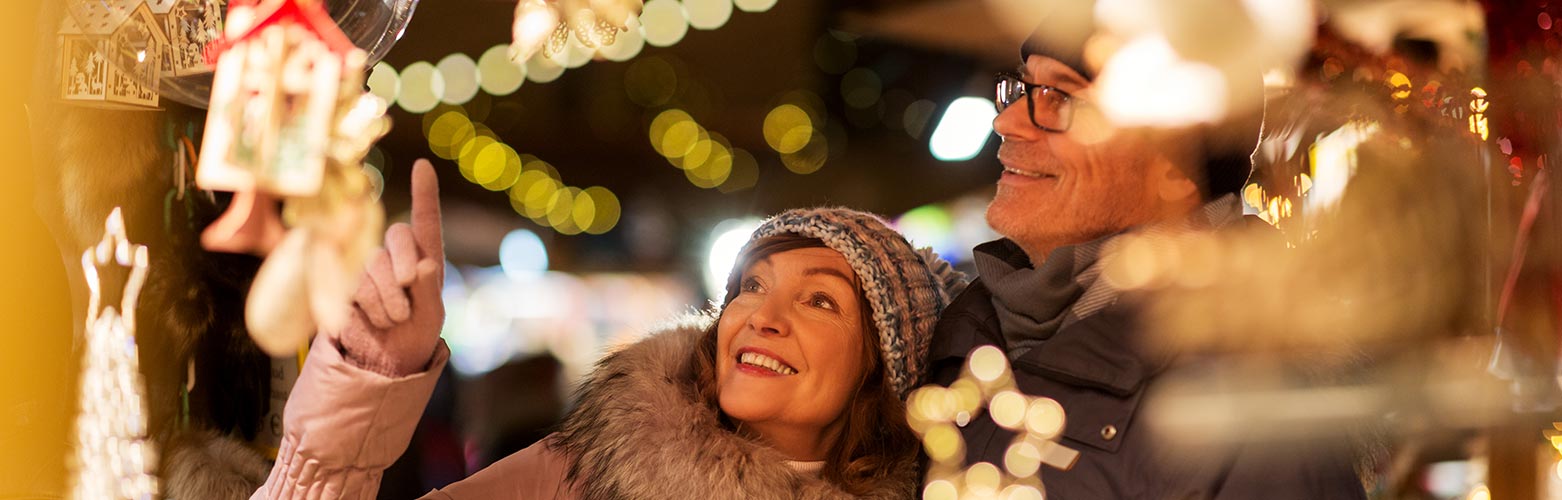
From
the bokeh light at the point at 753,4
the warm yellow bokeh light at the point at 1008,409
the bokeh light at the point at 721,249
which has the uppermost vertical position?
the bokeh light at the point at 753,4

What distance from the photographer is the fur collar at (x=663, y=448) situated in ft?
6.23

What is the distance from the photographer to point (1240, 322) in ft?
6.40

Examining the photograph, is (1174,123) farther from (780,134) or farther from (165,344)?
(780,134)

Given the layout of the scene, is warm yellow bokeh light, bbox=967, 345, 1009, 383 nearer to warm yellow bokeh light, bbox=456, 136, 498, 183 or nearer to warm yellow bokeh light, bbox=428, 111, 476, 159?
warm yellow bokeh light, bbox=428, 111, 476, 159

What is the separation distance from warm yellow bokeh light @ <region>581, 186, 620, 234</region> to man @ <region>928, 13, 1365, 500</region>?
5.79 metres

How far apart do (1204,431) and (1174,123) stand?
537 mm

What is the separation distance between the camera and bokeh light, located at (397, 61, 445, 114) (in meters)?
3.58

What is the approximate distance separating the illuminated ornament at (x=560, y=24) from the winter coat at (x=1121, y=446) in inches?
30.4

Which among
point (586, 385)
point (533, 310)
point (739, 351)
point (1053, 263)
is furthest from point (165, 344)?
point (533, 310)

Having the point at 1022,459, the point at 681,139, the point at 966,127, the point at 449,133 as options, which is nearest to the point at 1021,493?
the point at 1022,459

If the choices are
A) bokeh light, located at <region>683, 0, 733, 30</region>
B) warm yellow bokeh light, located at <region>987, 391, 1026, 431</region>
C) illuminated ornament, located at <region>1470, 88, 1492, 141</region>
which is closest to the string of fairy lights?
bokeh light, located at <region>683, 0, 733, 30</region>

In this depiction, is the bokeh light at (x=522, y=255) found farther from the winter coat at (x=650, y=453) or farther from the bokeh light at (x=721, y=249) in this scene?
→ the winter coat at (x=650, y=453)

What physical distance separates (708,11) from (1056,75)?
2.91 meters

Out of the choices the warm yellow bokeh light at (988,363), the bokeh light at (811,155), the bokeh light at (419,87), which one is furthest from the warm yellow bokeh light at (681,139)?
the warm yellow bokeh light at (988,363)
